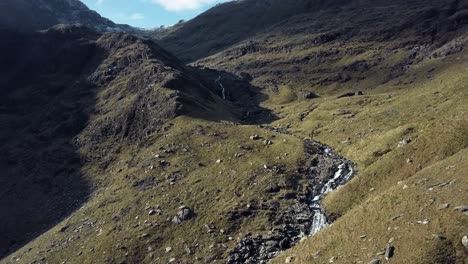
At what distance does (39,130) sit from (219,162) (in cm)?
7243

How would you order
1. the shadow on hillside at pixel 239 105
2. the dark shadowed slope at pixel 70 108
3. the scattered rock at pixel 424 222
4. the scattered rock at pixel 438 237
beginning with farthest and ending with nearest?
the shadow on hillside at pixel 239 105
the dark shadowed slope at pixel 70 108
the scattered rock at pixel 424 222
the scattered rock at pixel 438 237

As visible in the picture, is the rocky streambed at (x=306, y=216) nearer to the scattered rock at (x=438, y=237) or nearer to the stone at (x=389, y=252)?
the stone at (x=389, y=252)

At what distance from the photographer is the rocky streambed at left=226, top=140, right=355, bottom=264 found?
56.3m

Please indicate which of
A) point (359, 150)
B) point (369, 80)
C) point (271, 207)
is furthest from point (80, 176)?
point (369, 80)

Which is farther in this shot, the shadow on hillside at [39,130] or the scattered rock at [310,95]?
the scattered rock at [310,95]

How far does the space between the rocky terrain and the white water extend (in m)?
0.26

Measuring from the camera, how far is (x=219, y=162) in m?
85.4

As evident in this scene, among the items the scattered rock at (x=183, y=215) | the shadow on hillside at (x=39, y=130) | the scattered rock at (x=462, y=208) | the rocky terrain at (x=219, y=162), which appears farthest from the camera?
the shadow on hillside at (x=39, y=130)

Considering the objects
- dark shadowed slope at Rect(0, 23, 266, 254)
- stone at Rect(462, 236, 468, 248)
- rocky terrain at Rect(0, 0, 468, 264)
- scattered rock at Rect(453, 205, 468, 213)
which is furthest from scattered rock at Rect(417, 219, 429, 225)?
dark shadowed slope at Rect(0, 23, 266, 254)

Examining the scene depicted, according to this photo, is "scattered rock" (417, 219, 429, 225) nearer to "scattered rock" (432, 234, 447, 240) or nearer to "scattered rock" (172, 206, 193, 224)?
"scattered rock" (432, 234, 447, 240)

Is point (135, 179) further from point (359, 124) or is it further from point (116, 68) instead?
point (116, 68)

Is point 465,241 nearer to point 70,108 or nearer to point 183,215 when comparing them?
point 183,215

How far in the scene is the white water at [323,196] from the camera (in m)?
Result: 60.3

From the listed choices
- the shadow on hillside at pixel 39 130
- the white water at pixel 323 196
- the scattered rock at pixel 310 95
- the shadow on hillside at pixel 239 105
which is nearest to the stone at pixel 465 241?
the white water at pixel 323 196
